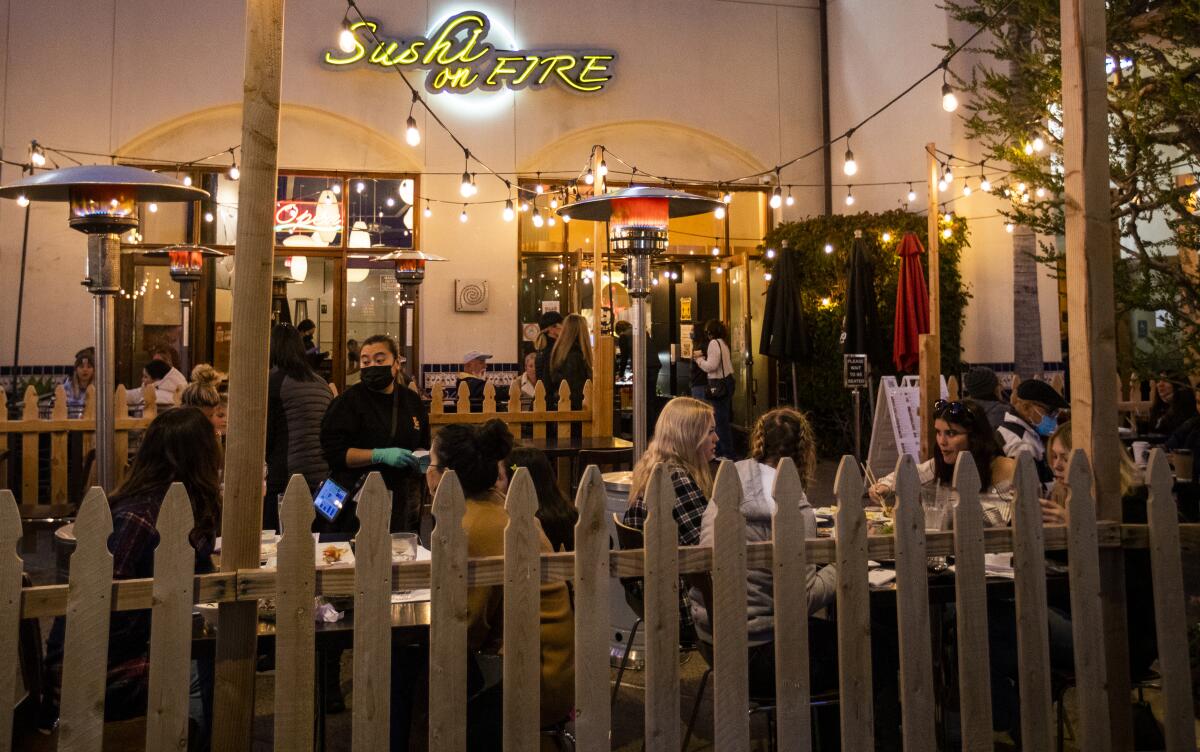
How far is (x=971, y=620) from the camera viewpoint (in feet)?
8.87

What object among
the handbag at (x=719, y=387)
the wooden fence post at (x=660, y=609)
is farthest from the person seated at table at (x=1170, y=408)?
the wooden fence post at (x=660, y=609)

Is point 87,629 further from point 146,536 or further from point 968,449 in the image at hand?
point 968,449

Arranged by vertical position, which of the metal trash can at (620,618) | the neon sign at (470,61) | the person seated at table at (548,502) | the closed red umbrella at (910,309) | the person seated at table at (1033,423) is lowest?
the metal trash can at (620,618)

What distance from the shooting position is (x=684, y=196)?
4.95 meters

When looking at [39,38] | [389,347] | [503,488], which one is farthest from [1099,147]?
[39,38]

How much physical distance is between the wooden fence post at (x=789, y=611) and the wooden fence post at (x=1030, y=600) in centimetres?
65

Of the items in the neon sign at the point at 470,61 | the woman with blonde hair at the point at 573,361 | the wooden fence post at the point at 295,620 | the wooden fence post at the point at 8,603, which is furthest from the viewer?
the neon sign at the point at 470,61

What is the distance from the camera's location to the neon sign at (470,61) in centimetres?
1228

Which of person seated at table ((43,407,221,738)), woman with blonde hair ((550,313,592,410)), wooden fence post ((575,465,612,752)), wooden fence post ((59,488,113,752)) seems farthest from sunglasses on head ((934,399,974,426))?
woman with blonde hair ((550,313,592,410))

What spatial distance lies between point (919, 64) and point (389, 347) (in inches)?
339

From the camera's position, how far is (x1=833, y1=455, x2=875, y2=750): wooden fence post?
8.54ft

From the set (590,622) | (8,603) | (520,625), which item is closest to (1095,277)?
(590,622)

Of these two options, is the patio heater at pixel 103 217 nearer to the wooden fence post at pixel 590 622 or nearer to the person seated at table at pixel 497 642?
the person seated at table at pixel 497 642

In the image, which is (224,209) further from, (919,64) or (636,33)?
(919,64)
